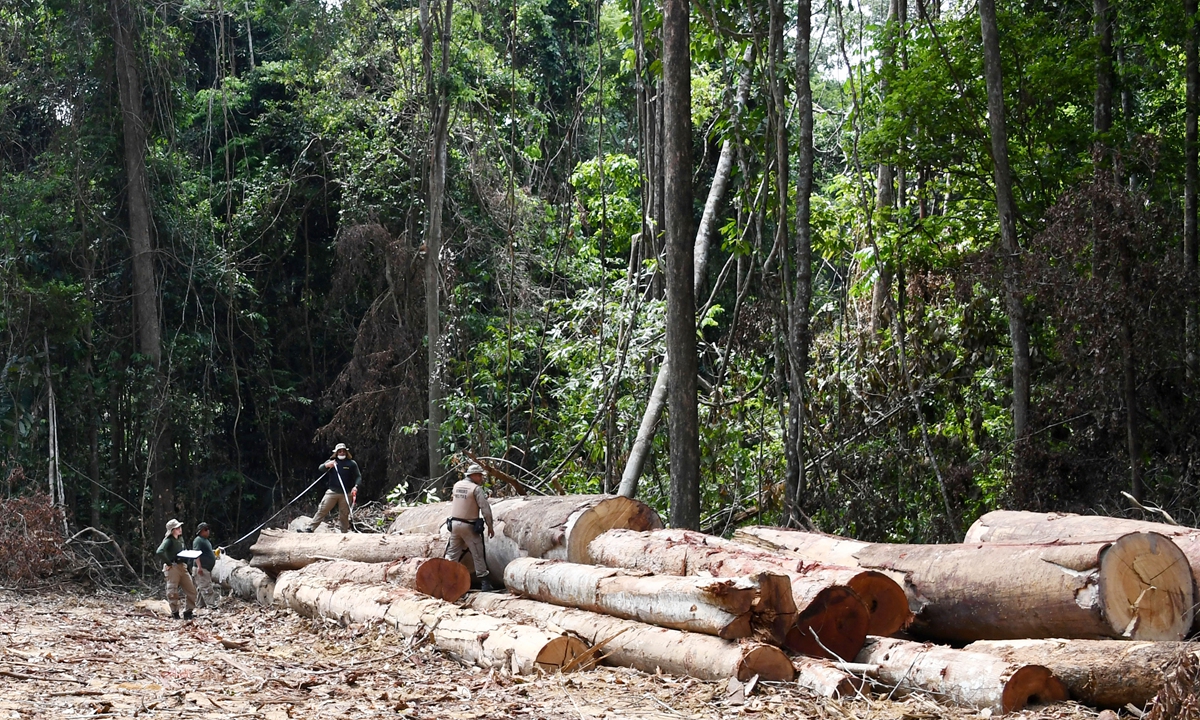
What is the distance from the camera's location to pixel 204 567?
15.4m

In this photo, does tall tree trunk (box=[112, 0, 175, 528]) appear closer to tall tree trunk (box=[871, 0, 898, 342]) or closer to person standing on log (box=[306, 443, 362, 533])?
person standing on log (box=[306, 443, 362, 533])

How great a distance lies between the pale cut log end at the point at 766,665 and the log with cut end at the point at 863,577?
34.5 inches

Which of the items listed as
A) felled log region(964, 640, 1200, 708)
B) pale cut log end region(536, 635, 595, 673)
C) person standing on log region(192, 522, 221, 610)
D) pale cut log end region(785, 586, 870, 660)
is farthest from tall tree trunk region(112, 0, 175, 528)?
felled log region(964, 640, 1200, 708)

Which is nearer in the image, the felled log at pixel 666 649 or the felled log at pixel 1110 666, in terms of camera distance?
the felled log at pixel 1110 666

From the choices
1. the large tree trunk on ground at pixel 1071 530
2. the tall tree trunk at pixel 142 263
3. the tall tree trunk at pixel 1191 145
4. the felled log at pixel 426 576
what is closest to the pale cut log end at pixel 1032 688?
the large tree trunk on ground at pixel 1071 530

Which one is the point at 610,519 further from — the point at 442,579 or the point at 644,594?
the point at 644,594

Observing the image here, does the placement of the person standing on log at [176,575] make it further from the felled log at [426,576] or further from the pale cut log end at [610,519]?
the pale cut log end at [610,519]

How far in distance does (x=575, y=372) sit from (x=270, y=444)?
11.2m

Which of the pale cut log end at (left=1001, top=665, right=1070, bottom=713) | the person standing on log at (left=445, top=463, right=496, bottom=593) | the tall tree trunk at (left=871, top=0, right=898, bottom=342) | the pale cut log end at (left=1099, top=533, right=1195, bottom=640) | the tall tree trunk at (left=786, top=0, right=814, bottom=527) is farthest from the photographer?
the tall tree trunk at (left=871, top=0, right=898, bottom=342)

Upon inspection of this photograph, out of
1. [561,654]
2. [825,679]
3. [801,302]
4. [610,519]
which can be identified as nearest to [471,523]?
[610,519]

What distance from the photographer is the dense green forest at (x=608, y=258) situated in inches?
482

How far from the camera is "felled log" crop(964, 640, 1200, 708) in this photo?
6.24 m

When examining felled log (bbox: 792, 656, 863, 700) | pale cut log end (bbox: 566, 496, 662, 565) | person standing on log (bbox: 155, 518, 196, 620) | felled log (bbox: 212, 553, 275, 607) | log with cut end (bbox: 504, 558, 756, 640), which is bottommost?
felled log (bbox: 212, 553, 275, 607)

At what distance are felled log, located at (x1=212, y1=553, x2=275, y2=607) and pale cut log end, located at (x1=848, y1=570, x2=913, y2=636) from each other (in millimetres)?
8933
